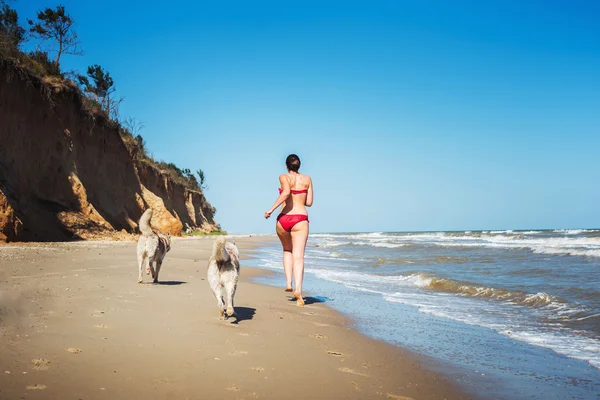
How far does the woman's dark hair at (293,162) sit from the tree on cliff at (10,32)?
14198mm

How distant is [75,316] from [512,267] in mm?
13138

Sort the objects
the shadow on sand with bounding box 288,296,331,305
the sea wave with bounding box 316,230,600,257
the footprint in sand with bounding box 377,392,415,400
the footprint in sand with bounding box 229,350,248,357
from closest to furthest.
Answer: the footprint in sand with bounding box 377,392,415,400 < the footprint in sand with bounding box 229,350,248,357 < the shadow on sand with bounding box 288,296,331,305 < the sea wave with bounding box 316,230,600,257

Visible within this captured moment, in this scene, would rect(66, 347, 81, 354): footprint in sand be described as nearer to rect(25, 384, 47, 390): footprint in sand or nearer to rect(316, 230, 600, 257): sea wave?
rect(25, 384, 47, 390): footprint in sand

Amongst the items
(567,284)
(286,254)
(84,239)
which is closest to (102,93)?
(84,239)

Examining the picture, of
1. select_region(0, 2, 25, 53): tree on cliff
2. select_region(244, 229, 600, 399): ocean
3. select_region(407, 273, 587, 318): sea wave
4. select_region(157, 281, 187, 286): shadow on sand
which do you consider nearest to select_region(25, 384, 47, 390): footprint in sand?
select_region(244, 229, 600, 399): ocean

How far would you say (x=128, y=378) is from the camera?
9.13 feet

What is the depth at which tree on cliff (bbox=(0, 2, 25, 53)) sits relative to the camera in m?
15.7

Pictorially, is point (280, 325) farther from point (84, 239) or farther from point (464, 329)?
point (84, 239)

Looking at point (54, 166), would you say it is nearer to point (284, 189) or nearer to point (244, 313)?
point (284, 189)

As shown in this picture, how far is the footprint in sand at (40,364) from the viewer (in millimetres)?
2674

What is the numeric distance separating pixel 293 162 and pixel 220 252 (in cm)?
244

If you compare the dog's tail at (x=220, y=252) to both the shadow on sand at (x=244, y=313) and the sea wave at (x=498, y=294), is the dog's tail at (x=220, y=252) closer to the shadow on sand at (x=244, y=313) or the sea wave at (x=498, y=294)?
the shadow on sand at (x=244, y=313)

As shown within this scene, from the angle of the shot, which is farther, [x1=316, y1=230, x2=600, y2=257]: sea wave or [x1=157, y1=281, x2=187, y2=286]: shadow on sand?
[x1=316, y1=230, x2=600, y2=257]: sea wave

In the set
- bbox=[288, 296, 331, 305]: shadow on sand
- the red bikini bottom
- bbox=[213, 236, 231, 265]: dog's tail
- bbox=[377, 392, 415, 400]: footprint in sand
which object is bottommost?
bbox=[288, 296, 331, 305]: shadow on sand
